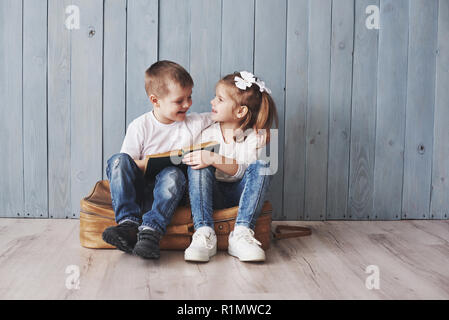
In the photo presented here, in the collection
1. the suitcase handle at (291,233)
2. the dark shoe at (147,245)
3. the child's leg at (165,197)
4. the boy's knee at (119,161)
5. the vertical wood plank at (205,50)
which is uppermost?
the vertical wood plank at (205,50)

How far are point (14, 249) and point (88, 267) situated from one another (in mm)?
357

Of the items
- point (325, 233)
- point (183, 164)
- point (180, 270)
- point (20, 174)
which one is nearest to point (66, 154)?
point (20, 174)

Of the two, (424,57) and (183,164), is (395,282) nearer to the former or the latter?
(183,164)

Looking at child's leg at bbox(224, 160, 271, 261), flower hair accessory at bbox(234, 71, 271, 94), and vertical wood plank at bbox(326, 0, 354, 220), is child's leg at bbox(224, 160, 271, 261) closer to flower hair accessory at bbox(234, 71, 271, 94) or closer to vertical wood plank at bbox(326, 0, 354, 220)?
flower hair accessory at bbox(234, 71, 271, 94)

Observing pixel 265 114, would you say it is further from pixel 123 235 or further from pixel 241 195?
pixel 123 235

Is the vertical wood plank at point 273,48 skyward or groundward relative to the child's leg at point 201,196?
skyward

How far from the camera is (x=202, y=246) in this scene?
63.6 inches

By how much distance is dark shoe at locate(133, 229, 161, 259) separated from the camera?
153 centimetres

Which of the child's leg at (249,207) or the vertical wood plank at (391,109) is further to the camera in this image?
the vertical wood plank at (391,109)

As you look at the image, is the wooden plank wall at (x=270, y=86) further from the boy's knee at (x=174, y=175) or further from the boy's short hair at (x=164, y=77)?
the boy's knee at (x=174, y=175)

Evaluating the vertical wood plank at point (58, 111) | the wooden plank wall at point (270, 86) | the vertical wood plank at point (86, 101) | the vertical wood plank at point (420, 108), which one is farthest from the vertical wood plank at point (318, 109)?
the vertical wood plank at point (58, 111)

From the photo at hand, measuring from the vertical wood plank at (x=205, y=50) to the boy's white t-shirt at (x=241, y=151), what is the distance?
12.5 inches

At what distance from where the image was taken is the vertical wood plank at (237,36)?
2113mm
